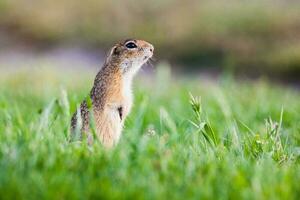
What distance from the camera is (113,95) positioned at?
4660 mm

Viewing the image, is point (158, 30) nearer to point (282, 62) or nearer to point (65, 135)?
point (282, 62)

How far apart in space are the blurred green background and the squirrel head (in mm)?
8597

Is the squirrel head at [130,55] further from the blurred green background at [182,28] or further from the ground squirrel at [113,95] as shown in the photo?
the blurred green background at [182,28]

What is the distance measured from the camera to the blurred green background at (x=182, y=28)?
14.2m

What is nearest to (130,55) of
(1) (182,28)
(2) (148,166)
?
(2) (148,166)

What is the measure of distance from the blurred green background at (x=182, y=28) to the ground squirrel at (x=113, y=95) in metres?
8.64

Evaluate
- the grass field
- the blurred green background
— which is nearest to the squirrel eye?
the grass field

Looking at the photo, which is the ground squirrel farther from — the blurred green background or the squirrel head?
the blurred green background

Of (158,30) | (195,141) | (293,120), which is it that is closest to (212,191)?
(195,141)

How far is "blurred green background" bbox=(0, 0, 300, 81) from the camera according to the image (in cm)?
1423

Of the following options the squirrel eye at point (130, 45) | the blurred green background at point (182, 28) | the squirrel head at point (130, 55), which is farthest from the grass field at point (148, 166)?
the blurred green background at point (182, 28)

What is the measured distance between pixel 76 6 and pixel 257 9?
4226mm

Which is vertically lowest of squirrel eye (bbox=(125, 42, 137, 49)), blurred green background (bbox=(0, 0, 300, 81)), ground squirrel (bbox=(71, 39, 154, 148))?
blurred green background (bbox=(0, 0, 300, 81))

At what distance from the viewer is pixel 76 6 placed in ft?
58.1
